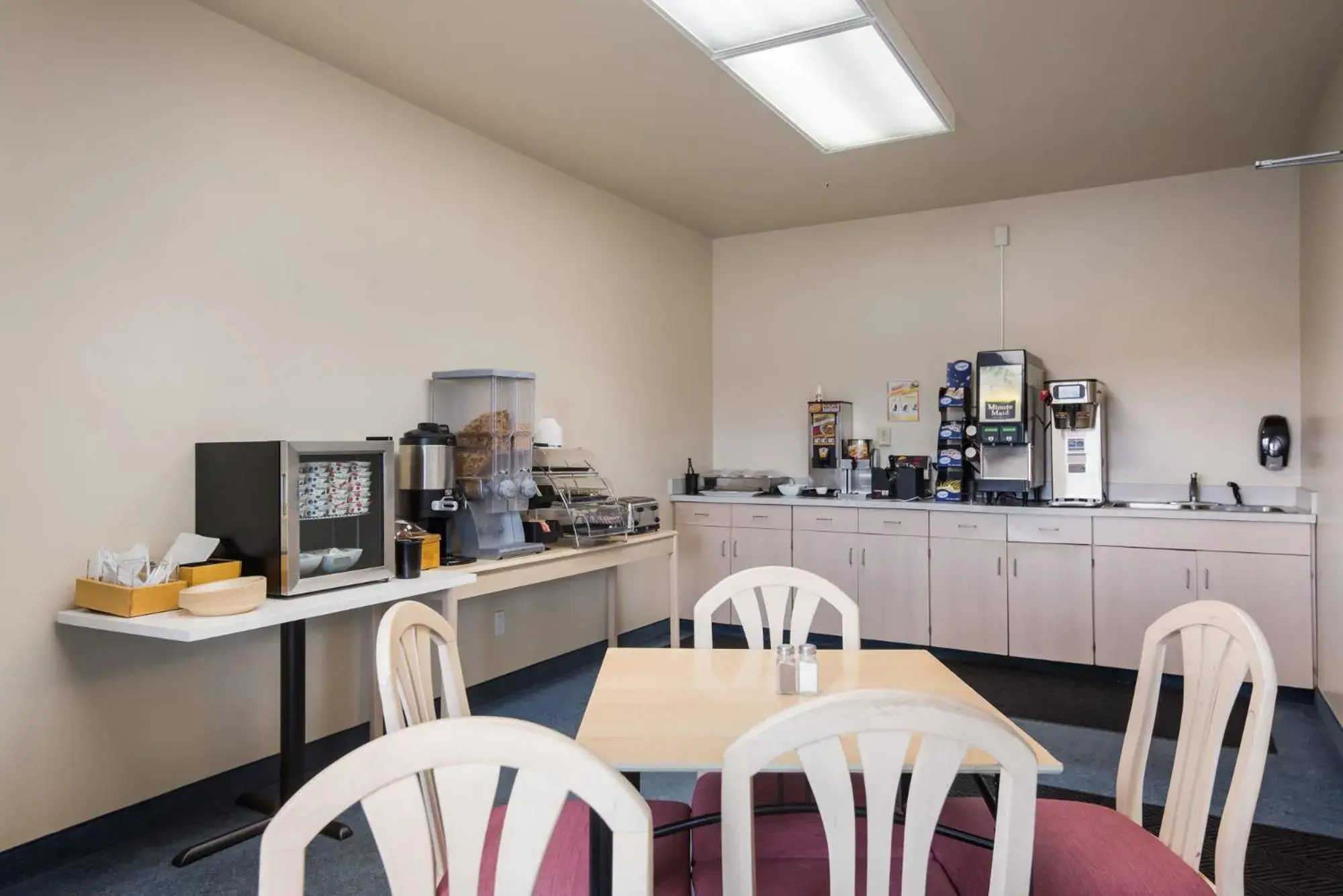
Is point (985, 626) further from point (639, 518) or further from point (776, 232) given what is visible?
point (776, 232)

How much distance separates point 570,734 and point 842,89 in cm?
280

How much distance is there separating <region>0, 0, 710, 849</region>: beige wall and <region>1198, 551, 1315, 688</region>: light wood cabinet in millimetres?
3551

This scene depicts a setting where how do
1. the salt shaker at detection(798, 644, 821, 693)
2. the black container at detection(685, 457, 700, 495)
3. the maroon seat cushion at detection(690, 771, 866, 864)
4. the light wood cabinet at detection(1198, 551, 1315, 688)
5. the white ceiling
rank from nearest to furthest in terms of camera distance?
1. the maroon seat cushion at detection(690, 771, 866, 864)
2. the salt shaker at detection(798, 644, 821, 693)
3. the white ceiling
4. the light wood cabinet at detection(1198, 551, 1315, 688)
5. the black container at detection(685, 457, 700, 495)

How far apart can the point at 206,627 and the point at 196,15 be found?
2.08 metres

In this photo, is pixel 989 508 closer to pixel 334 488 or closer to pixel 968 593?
pixel 968 593

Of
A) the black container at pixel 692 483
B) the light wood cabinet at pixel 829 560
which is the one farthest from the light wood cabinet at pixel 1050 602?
the black container at pixel 692 483

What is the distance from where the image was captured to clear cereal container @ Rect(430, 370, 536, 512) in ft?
11.5

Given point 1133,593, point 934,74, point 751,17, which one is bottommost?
point 1133,593

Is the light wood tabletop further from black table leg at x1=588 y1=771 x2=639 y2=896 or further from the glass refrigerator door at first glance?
the glass refrigerator door

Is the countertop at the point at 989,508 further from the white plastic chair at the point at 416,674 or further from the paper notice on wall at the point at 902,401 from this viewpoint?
the white plastic chair at the point at 416,674

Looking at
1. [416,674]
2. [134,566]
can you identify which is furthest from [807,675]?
[134,566]

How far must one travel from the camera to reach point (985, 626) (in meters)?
4.60

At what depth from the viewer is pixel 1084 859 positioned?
1.54 m

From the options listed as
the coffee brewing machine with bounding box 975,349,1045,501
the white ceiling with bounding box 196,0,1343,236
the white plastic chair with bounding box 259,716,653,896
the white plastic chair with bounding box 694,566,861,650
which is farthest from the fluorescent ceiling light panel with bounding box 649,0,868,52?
the coffee brewing machine with bounding box 975,349,1045,501
